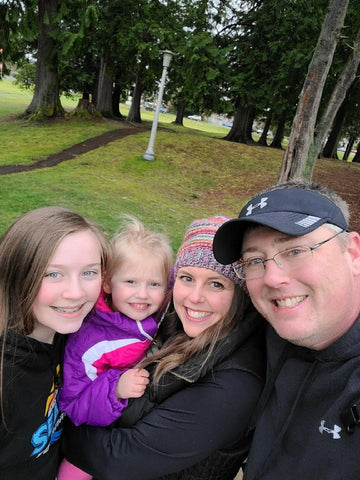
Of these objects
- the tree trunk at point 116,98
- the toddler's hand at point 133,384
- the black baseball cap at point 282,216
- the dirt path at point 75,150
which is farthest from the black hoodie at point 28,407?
the tree trunk at point 116,98

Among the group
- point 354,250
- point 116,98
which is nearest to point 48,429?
point 354,250

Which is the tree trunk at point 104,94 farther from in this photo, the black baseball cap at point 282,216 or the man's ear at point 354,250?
the man's ear at point 354,250

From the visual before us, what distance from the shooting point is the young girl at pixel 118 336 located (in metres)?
1.85

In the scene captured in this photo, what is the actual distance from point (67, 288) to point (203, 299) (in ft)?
2.23

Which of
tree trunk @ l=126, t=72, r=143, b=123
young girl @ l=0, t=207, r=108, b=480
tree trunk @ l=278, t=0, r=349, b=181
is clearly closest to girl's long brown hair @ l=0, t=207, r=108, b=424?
young girl @ l=0, t=207, r=108, b=480

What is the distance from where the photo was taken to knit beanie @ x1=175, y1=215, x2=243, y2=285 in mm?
1858

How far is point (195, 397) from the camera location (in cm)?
164

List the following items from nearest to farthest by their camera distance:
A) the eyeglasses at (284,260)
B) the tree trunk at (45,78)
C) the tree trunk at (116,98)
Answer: the eyeglasses at (284,260), the tree trunk at (45,78), the tree trunk at (116,98)

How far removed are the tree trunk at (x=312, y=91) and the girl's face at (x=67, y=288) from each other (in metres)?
8.87

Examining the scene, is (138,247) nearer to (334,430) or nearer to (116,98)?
(334,430)

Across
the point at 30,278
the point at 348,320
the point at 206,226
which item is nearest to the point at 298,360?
the point at 348,320

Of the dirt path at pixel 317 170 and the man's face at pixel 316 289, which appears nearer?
the man's face at pixel 316 289

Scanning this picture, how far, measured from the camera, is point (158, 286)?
235 centimetres

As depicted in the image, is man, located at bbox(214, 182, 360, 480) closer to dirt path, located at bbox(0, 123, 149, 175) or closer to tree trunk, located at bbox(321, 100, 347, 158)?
dirt path, located at bbox(0, 123, 149, 175)
